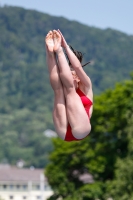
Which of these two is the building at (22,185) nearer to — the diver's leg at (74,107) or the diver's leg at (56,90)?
the diver's leg at (56,90)

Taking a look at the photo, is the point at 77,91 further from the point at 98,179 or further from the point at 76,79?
the point at 98,179

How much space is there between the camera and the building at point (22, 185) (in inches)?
6275

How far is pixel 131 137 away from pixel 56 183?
52.9ft

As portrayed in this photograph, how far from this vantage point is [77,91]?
14.9 meters

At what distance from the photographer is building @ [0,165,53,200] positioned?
523 feet

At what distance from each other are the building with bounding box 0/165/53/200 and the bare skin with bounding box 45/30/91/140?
466 feet

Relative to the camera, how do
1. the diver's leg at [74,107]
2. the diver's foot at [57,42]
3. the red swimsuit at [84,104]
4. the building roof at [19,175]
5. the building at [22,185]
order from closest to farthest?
1. the diver's foot at [57,42]
2. the diver's leg at [74,107]
3. the red swimsuit at [84,104]
4. the building at [22,185]
5. the building roof at [19,175]

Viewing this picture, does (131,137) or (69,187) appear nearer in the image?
(131,137)

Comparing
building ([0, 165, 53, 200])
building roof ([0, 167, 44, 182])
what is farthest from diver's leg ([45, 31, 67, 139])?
building roof ([0, 167, 44, 182])

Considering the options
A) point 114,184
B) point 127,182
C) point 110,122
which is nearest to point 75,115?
point 127,182

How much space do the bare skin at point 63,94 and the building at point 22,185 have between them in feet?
466

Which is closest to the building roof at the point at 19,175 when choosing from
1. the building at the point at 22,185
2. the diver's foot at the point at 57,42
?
the building at the point at 22,185

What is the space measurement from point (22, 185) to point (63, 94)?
151 meters

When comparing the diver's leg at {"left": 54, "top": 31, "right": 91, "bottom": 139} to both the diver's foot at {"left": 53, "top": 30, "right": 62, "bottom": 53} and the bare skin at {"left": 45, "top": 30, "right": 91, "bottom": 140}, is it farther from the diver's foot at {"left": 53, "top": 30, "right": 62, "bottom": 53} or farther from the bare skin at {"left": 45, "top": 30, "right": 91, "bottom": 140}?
the diver's foot at {"left": 53, "top": 30, "right": 62, "bottom": 53}
